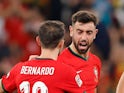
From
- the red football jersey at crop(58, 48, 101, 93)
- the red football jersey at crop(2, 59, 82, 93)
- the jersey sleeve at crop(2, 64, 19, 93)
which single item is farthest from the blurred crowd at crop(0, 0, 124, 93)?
the red football jersey at crop(2, 59, 82, 93)

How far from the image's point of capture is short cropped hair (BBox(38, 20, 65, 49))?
19.4 ft

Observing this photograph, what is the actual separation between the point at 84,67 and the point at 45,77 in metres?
1.23

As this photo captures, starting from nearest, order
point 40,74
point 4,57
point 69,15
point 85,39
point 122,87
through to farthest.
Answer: point 40,74 < point 122,87 < point 85,39 < point 4,57 < point 69,15

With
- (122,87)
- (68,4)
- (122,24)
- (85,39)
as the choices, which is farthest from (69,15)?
(122,87)

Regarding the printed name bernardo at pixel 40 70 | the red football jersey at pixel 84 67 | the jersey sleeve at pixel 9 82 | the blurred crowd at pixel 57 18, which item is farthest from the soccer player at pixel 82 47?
the blurred crowd at pixel 57 18

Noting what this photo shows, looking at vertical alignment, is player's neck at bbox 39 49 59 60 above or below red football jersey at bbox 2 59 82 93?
above

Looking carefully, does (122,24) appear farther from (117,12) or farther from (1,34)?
(1,34)

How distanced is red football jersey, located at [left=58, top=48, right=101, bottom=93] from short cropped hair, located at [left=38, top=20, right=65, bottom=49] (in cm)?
98

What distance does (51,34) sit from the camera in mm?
5926

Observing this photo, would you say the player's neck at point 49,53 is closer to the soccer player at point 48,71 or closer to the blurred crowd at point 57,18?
the soccer player at point 48,71

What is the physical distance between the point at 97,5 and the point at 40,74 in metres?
6.67

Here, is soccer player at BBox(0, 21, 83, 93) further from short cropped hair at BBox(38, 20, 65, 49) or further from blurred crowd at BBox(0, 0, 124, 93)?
blurred crowd at BBox(0, 0, 124, 93)

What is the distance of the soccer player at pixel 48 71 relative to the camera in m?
5.88

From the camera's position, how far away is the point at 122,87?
6.39 meters
